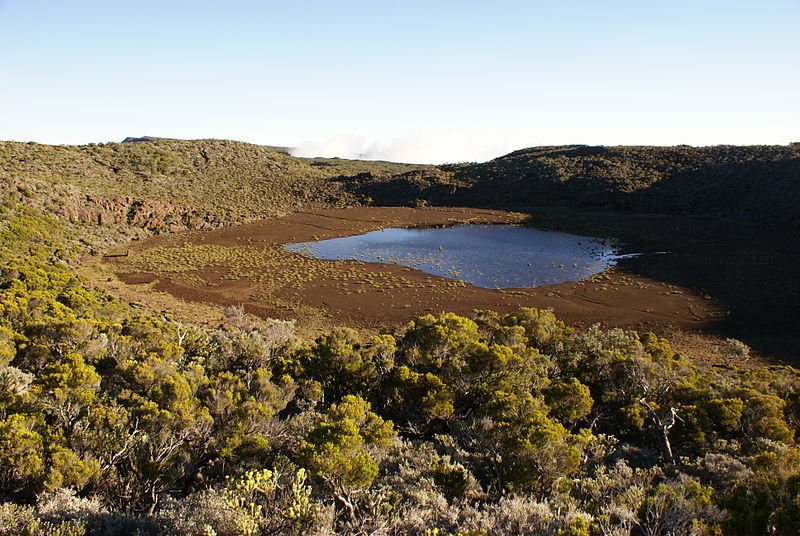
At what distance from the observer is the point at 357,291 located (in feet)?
108

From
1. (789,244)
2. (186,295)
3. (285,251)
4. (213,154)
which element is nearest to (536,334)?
(186,295)

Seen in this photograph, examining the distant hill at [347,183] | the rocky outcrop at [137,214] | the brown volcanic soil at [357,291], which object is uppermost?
the distant hill at [347,183]

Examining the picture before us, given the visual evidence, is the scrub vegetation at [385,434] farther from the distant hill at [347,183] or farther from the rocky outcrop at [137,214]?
the distant hill at [347,183]

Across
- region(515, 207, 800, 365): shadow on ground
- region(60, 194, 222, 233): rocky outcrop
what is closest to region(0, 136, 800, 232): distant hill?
region(60, 194, 222, 233): rocky outcrop

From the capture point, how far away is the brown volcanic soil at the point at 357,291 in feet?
91.3

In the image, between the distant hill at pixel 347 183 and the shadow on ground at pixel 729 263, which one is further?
the distant hill at pixel 347 183

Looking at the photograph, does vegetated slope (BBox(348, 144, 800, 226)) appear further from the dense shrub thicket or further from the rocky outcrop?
the dense shrub thicket

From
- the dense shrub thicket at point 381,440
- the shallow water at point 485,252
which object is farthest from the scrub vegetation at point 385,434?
the shallow water at point 485,252

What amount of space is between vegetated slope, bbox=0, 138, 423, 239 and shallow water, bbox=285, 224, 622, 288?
19611mm

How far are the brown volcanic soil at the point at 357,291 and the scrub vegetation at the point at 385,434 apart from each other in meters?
8.78

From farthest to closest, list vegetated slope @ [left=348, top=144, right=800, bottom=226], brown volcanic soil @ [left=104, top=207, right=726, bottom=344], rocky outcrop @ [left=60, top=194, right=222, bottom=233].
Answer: vegetated slope @ [left=348, top=144, right=800, bottom=226] < rocky outcrop @ [left=60, top=194, right=222, bottom=233] < brown volcanic soil @ [left=104, top=207, right=726, bottom=344]

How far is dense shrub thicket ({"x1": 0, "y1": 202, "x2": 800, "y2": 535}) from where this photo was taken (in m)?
6.44

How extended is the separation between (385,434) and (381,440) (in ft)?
0.63

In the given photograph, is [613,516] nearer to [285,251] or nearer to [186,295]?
[186,295]
